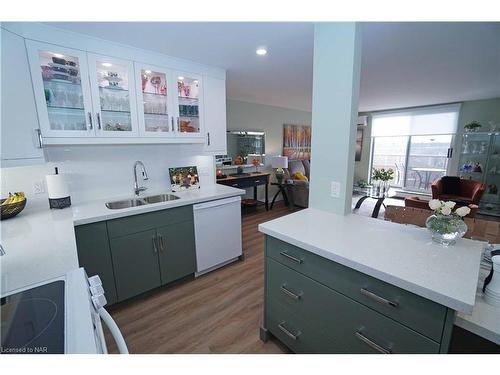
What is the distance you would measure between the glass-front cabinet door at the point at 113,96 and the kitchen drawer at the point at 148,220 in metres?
0.79

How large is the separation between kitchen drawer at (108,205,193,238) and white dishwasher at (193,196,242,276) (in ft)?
0.42

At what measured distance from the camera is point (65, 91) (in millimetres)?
1848

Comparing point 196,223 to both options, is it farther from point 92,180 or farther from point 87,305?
point 87,305

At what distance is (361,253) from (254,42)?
1.92 metres

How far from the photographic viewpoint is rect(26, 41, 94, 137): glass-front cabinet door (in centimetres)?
169

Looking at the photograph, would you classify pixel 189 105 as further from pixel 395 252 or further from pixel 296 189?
pixel 296 189

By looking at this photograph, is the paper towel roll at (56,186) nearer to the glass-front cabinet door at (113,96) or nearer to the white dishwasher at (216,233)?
the glass-front cabinet door at (113,96)

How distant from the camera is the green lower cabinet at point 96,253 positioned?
1.74m

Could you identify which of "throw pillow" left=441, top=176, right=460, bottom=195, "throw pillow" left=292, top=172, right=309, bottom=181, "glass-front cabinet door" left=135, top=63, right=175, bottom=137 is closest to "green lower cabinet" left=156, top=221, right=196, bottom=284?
"glass-front cabinet door" left=135, top=63, right=175, bottom=137

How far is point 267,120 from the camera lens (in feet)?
17.6

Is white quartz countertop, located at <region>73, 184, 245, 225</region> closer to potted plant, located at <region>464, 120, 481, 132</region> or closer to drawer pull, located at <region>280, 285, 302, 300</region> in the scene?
drawer pull, located at <region>280, 285, 302, 300</region>

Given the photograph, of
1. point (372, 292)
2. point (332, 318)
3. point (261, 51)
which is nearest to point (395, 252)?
point (372, 292)

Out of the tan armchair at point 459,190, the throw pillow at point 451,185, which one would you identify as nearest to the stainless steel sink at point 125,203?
the tan armchair at point 459,190
